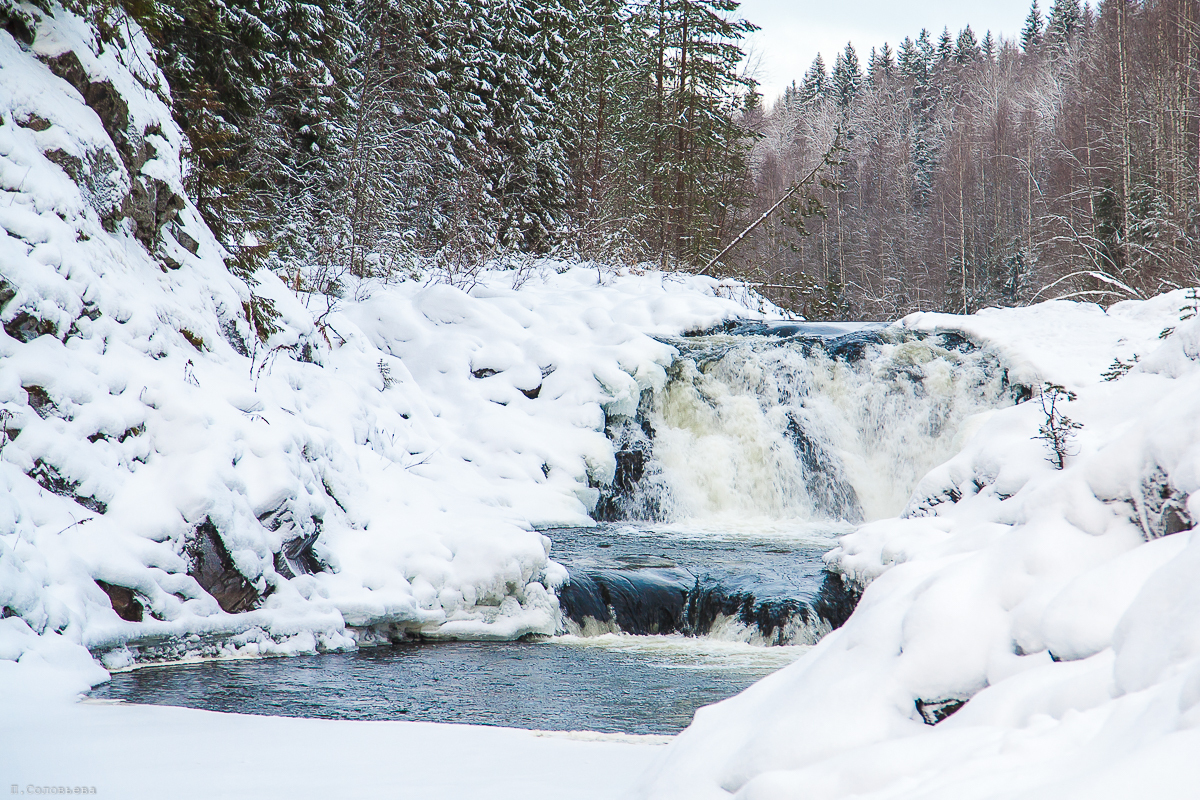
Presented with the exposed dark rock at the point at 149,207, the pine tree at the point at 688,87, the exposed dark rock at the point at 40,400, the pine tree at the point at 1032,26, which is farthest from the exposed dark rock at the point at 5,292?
the pine tree at the point at 1032,26

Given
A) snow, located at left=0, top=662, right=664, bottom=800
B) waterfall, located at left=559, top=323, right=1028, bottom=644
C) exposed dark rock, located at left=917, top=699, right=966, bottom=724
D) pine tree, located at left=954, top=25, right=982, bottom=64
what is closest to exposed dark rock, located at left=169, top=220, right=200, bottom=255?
snow, located at left=0, top=662, right=664, bottom=800

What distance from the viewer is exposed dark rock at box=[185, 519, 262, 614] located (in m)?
4.70

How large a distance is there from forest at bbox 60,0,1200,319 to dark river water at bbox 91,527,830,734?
13.7 ft

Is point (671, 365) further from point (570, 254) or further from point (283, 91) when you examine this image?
point (283, 91)

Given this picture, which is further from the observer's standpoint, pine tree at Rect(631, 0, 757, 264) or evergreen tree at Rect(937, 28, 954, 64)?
evergreen tree at Rect(937, 28, 954, 64)

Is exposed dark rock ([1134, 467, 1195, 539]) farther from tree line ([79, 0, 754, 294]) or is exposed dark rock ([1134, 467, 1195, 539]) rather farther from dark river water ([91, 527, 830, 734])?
tree line ([79, 0, 754, 294])

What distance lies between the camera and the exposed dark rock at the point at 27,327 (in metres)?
4.66

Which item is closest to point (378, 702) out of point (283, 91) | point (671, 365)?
point (671, 365)

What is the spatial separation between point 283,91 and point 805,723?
14.5 m

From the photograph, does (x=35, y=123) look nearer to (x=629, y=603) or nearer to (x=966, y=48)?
(x=629, y=603)

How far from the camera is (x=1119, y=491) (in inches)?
83.4

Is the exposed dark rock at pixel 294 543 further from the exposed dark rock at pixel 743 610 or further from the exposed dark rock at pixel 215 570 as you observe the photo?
the exposed dark rock at pixel 743 610

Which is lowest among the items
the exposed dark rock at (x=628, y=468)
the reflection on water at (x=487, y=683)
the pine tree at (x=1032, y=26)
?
the reflection on water at (x=487, y=683)

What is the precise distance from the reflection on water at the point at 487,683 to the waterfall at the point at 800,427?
447cm
